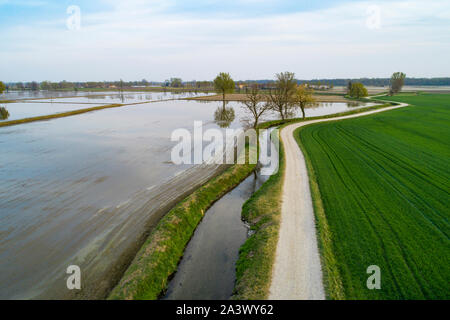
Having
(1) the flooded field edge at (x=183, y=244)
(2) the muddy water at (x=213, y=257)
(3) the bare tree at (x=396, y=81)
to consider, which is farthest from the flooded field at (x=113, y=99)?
(3) the bare tree at (x=396, y=81)

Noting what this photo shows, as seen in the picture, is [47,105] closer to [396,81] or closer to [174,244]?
[174,244]

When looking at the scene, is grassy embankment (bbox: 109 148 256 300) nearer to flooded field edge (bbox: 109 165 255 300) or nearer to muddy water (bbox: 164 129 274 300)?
flooded field edge (bbox: 109 165 255 300)

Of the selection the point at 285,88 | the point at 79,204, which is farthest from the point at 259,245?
the point at 285,88

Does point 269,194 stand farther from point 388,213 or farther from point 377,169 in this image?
point 377,169

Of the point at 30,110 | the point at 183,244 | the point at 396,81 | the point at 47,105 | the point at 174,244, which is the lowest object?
the point at 183,244
